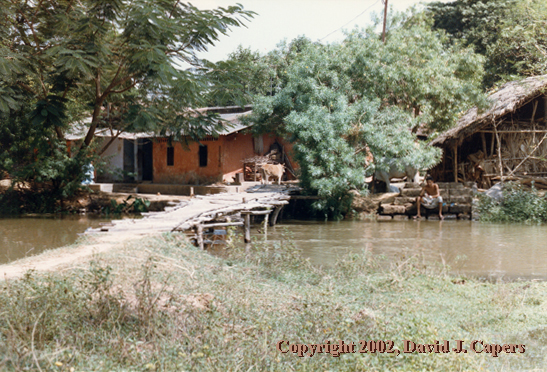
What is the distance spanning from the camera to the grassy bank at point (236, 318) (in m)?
3.56

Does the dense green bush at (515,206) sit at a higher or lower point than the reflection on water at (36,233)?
higher

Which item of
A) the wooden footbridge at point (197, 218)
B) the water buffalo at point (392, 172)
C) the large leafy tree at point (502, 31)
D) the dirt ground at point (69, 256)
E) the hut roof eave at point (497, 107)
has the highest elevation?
the large leafy tree at point (502, 31)

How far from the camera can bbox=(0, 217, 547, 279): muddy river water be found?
924cm

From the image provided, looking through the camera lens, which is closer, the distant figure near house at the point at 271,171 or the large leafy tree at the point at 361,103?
the large leafy tree at the point at 361,103

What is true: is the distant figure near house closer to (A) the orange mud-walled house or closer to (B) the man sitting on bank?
(A) the orange mud-walled house

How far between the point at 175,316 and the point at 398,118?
12.8 meters

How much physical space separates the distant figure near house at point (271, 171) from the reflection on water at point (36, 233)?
6.35 meters

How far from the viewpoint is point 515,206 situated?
1570cm

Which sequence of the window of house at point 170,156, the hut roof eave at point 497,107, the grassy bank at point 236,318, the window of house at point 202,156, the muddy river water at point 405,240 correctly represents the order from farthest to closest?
the window of house at point 170,156 < the window of house at point 202,156 < the hut roof eave at point 497,107 < the muddy river water at point 405,240 < the grassy bank at point 236,318

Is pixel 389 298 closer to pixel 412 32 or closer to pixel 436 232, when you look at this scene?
pixel 436 232

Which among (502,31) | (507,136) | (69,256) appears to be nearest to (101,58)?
(69,256)

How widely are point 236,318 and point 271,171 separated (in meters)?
15.2

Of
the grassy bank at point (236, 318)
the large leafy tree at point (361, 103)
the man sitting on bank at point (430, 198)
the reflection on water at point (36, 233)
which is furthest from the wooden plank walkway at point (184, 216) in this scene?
the man sitting on bank at point (430, 198)

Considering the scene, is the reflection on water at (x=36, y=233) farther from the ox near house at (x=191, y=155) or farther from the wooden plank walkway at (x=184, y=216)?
the ox near house at (x=191, y=155)
